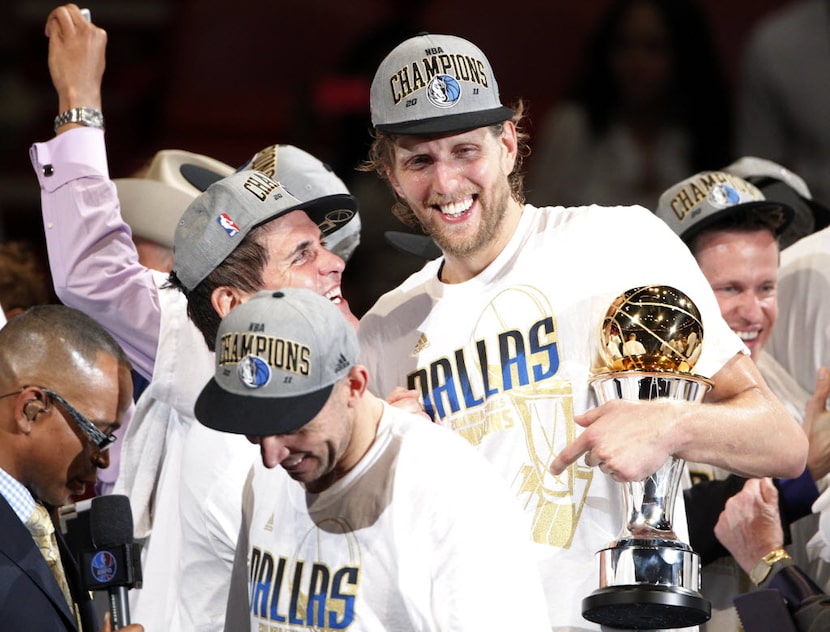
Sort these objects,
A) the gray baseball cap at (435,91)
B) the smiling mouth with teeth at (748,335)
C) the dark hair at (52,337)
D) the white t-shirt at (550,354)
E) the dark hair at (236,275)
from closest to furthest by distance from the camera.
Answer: the white t-shirt at (550,354) < the gray baseball cap at (435,91) < the dark hair at (236,275) < the dark hair at (52,337) < the smiling mouth with teeth at (748,335)

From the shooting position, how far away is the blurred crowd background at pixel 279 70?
6148 mm

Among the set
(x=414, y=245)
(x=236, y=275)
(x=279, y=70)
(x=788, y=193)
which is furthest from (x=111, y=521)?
(x=279, y=70)

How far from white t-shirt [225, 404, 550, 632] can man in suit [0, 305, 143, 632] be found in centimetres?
62

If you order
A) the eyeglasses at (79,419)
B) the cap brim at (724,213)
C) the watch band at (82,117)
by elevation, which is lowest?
the eyeglasses at (79,419)

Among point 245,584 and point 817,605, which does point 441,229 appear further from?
point 817,605

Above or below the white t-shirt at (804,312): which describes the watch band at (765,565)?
below

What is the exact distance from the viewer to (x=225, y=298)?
2885mm

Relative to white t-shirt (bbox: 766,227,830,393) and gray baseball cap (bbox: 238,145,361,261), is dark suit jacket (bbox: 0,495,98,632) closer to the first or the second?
gray baseball cap (bbox: 238,145,361,261)

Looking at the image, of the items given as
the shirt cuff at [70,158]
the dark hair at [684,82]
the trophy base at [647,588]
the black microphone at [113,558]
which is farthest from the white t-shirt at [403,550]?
the dark hair at [684,82]

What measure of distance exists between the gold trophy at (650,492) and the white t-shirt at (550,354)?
0.13m

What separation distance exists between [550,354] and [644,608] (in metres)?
0.55

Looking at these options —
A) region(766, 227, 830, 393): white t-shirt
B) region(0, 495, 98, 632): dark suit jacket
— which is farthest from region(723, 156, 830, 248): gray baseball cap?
region(0, 495, 98, 632): dark suit jacket

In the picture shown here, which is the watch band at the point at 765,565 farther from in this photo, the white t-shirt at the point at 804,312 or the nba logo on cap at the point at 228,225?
the nba logo on cap at the point at 228,225

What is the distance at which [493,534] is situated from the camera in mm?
2184
